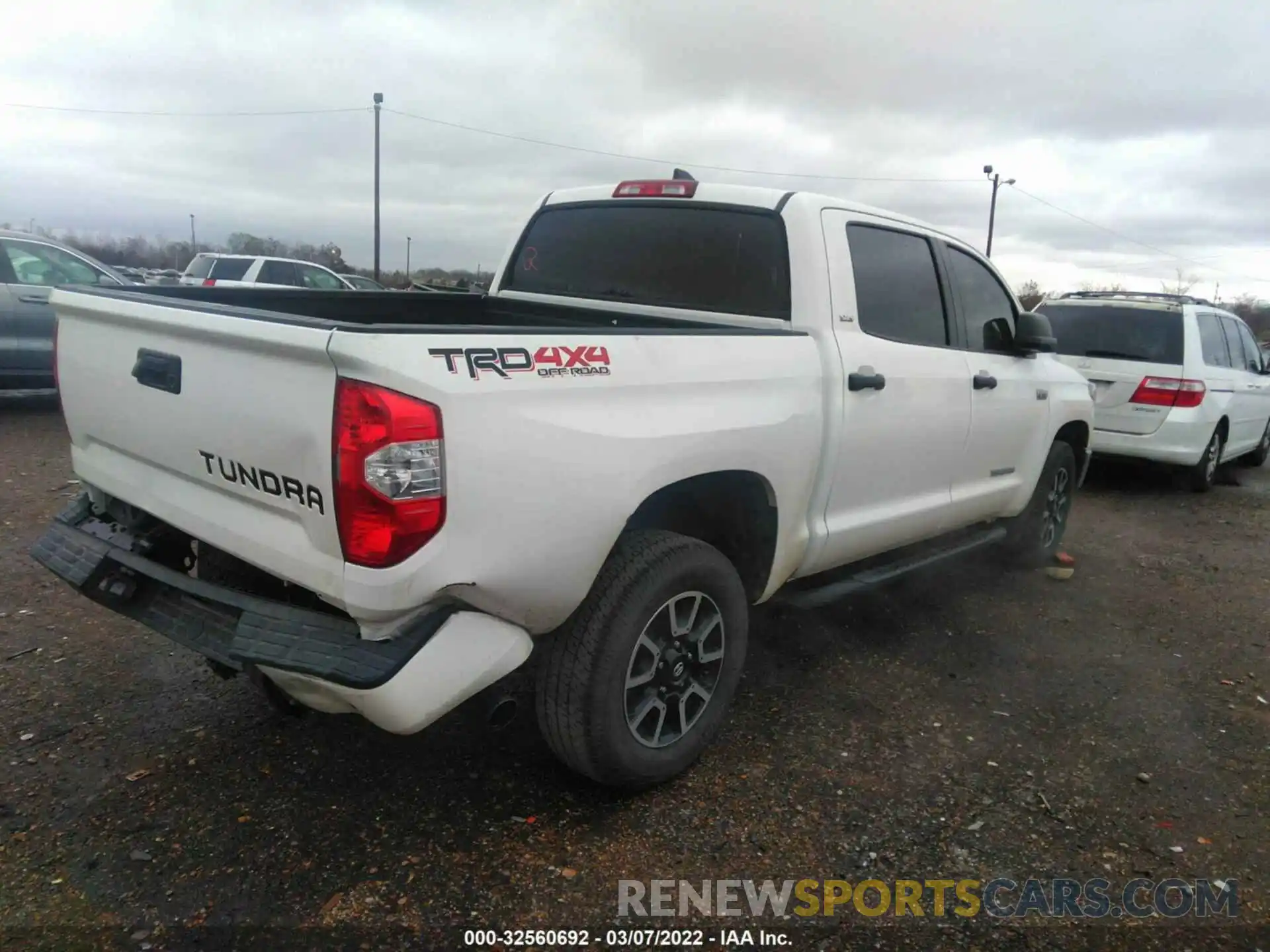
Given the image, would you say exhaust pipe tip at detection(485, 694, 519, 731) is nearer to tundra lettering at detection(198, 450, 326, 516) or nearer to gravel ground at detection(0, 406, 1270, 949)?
gravel ground at detection(0, 406, 1270, 949)

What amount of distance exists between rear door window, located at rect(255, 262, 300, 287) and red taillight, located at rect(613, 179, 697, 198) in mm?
11955

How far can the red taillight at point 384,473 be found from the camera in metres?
2.21

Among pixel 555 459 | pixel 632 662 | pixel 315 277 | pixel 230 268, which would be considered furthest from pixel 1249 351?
pixel 230 268

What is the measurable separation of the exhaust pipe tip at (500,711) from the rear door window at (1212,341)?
769 cm

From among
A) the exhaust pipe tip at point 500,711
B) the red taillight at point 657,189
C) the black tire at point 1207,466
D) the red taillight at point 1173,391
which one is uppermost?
the red taillight at point 657,189

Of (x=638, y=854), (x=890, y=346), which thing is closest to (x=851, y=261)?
(x=890, y=346)

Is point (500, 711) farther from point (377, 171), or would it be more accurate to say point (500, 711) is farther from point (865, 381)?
point (377, 171)

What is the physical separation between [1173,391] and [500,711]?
7271 mm

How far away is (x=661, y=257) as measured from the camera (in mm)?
3969

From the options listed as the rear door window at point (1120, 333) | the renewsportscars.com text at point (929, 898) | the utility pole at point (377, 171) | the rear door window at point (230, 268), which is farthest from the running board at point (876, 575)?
the utility pole at point (377, 171)

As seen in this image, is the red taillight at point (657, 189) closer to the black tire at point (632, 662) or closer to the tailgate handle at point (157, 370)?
the black tire at point (632, 662)

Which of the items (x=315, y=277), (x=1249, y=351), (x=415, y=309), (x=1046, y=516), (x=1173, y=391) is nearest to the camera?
(x=415, y=309)

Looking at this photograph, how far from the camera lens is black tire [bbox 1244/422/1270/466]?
10367mm

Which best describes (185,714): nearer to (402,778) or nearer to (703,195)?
(402,778)
